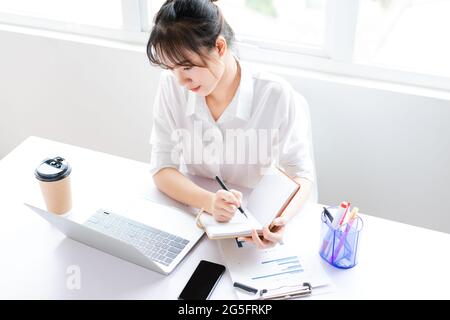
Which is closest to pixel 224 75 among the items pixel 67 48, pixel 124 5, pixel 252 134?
pixel 252 134

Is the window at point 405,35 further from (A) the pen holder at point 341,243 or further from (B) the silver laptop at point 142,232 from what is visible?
(B) the silver laptop at point 142,232

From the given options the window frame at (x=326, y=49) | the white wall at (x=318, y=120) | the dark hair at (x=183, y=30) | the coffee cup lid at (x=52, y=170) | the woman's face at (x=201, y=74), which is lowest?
the white wall at (x=318, y=120)

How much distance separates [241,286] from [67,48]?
4.66 ft

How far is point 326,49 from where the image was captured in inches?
68.3

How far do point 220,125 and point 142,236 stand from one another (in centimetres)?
39

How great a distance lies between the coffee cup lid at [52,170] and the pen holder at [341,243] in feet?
2.10

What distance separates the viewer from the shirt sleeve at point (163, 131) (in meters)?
1.39

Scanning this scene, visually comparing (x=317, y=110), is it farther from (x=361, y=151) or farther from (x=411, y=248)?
(x=411, y=248)

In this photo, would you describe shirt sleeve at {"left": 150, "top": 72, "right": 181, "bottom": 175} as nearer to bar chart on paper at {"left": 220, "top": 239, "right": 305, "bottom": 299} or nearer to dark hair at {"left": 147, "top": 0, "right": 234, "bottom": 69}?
dark hair at {"left": 147, "top": 0, "right": 234, "bottom": 69}

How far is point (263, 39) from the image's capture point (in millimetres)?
1837

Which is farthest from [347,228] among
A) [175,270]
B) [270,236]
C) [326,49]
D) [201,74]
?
[326,49]

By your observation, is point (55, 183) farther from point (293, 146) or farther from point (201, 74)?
point (293, 146)

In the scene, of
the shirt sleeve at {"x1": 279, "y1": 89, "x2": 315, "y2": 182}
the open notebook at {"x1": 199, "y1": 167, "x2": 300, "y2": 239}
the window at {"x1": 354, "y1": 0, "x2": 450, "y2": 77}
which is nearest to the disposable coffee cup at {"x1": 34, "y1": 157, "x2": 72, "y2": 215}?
the open notebook at {"x1": 199, "y1": 167, "x2": 300, "y2": 239}

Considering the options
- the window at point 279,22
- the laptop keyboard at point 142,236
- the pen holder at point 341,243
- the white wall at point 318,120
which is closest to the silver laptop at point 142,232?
the laptop keyboard at point 142,236
